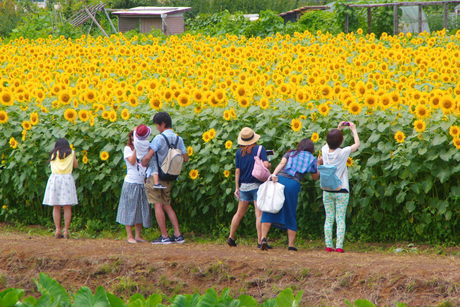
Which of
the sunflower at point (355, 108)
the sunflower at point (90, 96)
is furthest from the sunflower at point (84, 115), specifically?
the sunflower at point (355, 108)

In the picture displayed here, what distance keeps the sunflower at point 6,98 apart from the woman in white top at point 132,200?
8.77 feet

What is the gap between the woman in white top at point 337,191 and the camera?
27.7ft

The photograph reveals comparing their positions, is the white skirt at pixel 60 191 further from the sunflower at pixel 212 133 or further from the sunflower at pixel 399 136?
the sunflower at pixel 399 136

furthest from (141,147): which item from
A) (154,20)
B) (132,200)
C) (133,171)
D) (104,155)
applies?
(154,20)

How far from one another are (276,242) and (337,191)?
1.24m

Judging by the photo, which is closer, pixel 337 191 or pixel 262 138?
pixel 337 191

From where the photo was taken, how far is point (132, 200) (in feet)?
31.1

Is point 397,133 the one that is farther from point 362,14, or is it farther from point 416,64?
point 362,14

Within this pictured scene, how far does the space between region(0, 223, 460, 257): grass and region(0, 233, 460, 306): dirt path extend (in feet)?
1.03

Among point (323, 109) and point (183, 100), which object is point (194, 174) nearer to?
point (183, 100)

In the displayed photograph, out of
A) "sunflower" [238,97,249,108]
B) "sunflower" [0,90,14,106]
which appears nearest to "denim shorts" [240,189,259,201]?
"sunflower" [238,97,249,108]

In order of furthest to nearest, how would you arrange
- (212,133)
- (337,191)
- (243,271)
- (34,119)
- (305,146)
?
(34,119) → (212,133) → (305,146) → (337,191) → (243,271)

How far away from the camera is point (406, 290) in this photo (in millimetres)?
6695

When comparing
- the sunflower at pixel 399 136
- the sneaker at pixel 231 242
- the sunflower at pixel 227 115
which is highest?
the sunflower at pixel 227 115
